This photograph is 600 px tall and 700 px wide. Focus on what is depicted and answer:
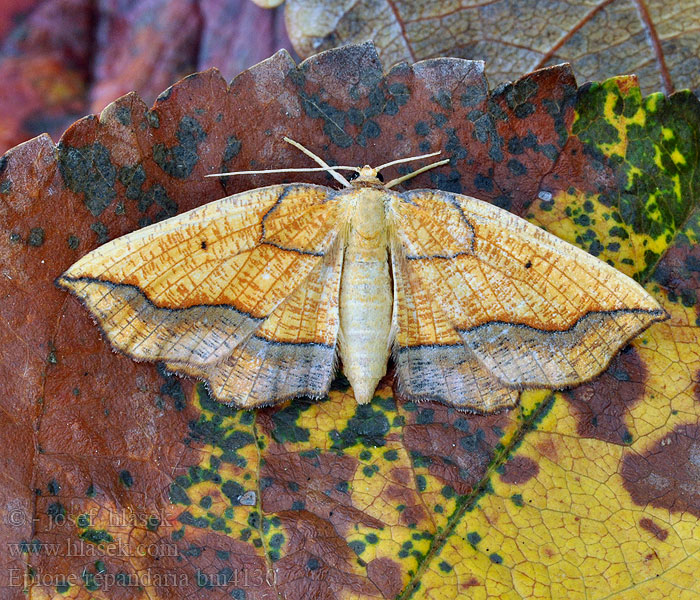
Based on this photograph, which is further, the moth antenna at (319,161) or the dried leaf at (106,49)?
the dried leaf at (106,49)

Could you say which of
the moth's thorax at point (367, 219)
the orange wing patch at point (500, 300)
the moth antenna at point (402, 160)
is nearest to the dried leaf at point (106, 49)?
the moth antenna at point (402, 160)

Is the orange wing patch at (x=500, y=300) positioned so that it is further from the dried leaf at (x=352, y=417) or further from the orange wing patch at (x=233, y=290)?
the orange wing patch at (x=233, y=290)

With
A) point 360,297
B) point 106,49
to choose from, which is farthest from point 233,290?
point 106,49

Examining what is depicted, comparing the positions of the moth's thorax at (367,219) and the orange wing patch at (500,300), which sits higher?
the moth's thorax at (367,219)

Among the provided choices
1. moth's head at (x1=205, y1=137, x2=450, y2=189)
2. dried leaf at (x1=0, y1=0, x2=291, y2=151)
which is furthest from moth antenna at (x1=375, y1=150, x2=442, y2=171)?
dried leaf at (x1=0, y1=0, x2=291, y2=151)

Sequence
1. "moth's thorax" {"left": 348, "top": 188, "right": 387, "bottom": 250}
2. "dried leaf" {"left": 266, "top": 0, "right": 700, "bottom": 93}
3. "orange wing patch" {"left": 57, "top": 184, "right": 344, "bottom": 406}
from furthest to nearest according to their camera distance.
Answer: "dried leaf" {"left": 266, "top": 0, "right": 700, "bottom": 93} < "moth's thorax" {"left": 348, "top": 188, "right": 387, "bottom": 250} < "orange wing patch" {"left": 57, "top": 184, "right": 344, "bottom": 406}

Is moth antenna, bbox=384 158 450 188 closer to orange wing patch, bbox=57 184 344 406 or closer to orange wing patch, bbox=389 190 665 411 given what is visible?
orange wing patch, bbox=389 190 665 411

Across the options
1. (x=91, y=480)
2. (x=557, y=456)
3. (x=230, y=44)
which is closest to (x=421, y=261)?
(x=557, y=456)

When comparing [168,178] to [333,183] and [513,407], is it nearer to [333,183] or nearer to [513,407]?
[333,183]
